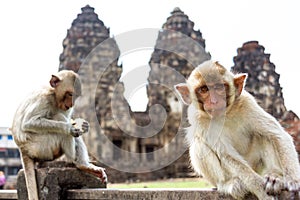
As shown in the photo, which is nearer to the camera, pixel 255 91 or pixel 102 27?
pixel 255 91

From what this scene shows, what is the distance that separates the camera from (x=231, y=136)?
3043 mm

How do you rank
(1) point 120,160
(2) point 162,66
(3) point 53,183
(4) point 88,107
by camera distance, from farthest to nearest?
(2) point 162,66
(4) point 88,107
(1) point 120,160
(3) point 53,183

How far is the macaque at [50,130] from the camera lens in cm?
436

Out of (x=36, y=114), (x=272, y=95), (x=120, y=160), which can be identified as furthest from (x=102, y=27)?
(x=36, y=114)

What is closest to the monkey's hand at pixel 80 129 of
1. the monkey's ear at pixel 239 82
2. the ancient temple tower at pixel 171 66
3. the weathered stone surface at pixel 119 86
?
the monkey's ear at pixel 239 82

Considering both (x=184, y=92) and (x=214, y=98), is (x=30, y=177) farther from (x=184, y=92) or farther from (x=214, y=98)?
(x=214, y=98)

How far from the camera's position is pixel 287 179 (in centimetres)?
267

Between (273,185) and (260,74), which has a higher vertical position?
(260,74)

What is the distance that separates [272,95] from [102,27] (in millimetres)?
8113

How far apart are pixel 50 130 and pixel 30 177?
0.48 meters

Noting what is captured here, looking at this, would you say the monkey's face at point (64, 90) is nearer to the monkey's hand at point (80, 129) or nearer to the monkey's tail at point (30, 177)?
the monkey's hand at point (80, 129)

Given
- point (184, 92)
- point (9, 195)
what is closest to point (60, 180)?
point (9, 195)

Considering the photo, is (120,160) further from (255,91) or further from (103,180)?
(103,180)

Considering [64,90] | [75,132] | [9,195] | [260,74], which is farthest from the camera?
[260,74]
